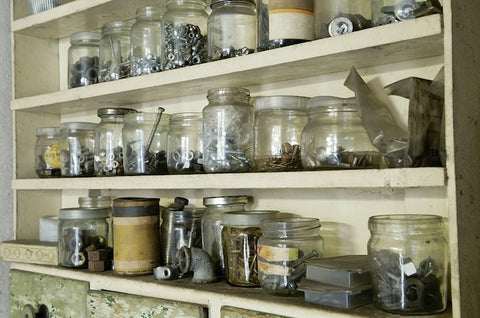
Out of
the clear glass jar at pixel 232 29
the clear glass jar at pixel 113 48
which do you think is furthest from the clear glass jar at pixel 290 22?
the clear glass jar at pixel 113 48

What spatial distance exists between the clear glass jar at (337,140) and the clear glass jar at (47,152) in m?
0.93

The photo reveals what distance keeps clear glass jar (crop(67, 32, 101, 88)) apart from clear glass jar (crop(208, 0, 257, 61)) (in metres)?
0.53

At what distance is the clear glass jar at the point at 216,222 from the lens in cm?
144

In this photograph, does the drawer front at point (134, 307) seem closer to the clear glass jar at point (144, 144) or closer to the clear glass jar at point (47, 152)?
the clear glass jar at point (144, 144)

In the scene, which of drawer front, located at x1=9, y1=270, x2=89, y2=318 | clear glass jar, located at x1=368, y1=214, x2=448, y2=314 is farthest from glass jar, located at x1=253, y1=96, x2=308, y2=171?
drawer front, located at x1=9, y1=270, x2=89, y2=318

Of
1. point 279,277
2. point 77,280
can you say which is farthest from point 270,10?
point 77,280

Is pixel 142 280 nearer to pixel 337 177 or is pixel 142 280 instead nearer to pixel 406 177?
pixel 337 177

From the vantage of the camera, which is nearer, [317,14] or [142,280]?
[317,14]

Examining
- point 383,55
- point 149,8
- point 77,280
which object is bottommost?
point 77,280

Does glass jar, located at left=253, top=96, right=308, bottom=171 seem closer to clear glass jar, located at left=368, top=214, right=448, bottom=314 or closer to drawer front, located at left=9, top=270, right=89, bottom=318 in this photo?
clear glass jar, located at left=368, top=214, right=448, bottom=314

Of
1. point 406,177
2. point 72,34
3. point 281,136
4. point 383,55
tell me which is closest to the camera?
point 406,177

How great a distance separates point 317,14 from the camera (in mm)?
1299

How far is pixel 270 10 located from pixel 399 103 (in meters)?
0.37

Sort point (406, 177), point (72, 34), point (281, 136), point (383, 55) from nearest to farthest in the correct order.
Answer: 1. point (406, 177)
2. point (383, 55)
3. point (281, 136)
4. point (72, 34)
